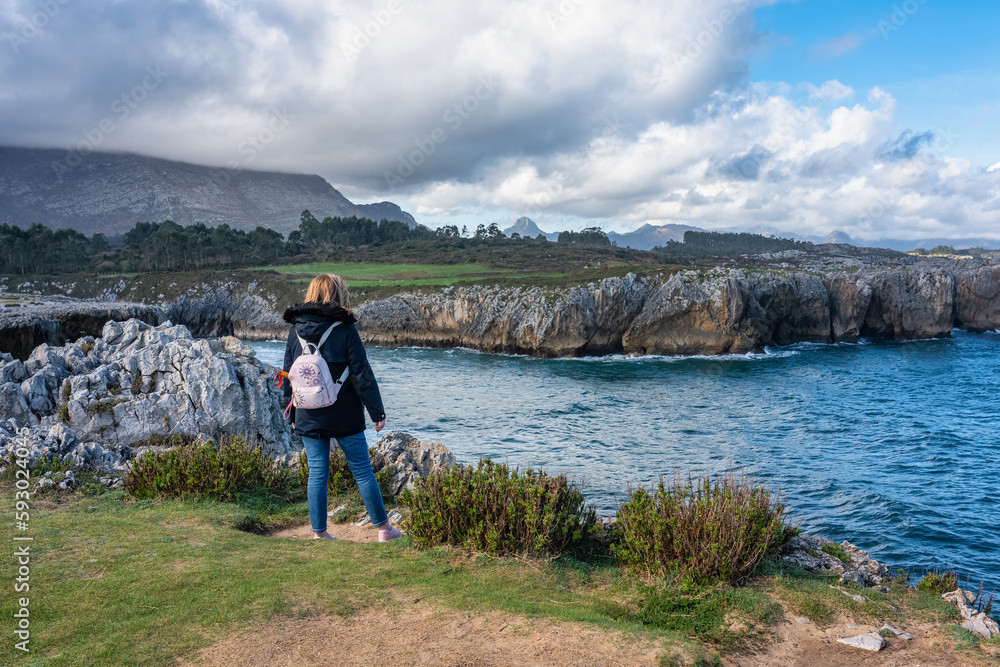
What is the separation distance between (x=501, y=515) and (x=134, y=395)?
1045 centimetres

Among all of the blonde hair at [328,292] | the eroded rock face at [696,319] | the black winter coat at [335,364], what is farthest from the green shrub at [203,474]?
the eroded rock face at [696,319]

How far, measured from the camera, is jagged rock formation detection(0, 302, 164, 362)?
15836 millimetres

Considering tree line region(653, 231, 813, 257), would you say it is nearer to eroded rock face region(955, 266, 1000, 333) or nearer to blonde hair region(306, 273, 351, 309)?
eroded rock face region(955, 266, 1000, 333)

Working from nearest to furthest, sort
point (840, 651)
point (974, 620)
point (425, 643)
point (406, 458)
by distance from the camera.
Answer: point (425, 643) < point (840, 651) < point (974, 620) < point (406, 458)

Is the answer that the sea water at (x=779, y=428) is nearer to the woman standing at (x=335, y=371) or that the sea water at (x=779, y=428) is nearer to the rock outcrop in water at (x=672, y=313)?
the rock outcrop in water at (x=672, y=313)

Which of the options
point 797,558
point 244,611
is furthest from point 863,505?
point 244,611

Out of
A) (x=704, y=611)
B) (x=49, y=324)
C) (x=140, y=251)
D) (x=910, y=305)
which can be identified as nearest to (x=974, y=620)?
(x=704, y=611)

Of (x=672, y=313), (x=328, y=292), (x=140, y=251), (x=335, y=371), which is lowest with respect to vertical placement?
(x=672, y=313)

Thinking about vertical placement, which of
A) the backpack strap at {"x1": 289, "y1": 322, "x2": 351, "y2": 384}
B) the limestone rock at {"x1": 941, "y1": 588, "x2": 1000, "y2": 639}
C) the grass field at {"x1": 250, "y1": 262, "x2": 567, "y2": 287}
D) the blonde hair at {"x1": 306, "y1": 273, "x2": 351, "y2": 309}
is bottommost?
the limestone rock at {"x1": 941, "y1": 588, "x2": 1000, "y2": 639}

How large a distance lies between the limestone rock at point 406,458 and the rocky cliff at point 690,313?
36085 millimetres

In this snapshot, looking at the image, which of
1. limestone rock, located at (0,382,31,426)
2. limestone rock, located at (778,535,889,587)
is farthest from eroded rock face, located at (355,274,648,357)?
limestone rock, located at (778,535,889,587)

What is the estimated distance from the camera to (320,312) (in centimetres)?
625

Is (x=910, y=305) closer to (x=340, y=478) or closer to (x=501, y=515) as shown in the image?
(x=340, y=478)

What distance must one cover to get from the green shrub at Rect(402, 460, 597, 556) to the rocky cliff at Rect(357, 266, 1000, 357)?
1548 inches
